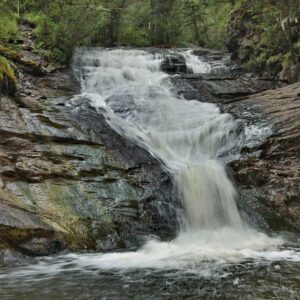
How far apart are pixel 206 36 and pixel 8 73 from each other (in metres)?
20.9

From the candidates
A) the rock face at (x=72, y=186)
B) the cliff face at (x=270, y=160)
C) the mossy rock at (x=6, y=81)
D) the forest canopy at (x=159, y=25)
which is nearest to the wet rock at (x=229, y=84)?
the forest canopy at (x=159, y=25)

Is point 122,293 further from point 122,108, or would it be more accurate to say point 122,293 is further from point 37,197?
point 122,108

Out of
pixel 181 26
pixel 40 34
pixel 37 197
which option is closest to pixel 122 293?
pixel 37 197

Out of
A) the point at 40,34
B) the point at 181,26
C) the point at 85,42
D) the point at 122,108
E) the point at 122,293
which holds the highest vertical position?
the point at 181,26

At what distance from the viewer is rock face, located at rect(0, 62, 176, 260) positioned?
670cm

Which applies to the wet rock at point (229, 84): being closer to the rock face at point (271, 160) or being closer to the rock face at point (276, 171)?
the rock face at point (271, 160)

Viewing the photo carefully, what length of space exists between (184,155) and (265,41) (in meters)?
8.30

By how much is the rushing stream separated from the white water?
0.02 meters

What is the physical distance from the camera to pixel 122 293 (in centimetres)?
475

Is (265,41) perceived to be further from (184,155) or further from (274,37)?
(184,155)

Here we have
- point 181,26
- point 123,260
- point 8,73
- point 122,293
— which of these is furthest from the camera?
point 181,26

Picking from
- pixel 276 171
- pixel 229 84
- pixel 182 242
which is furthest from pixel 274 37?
pixel 182 242

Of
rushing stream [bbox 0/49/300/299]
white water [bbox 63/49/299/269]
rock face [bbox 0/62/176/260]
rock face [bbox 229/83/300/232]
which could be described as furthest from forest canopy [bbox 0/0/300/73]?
rock face [bbox 0/62/176/260]

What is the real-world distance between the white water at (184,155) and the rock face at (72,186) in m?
0.44
